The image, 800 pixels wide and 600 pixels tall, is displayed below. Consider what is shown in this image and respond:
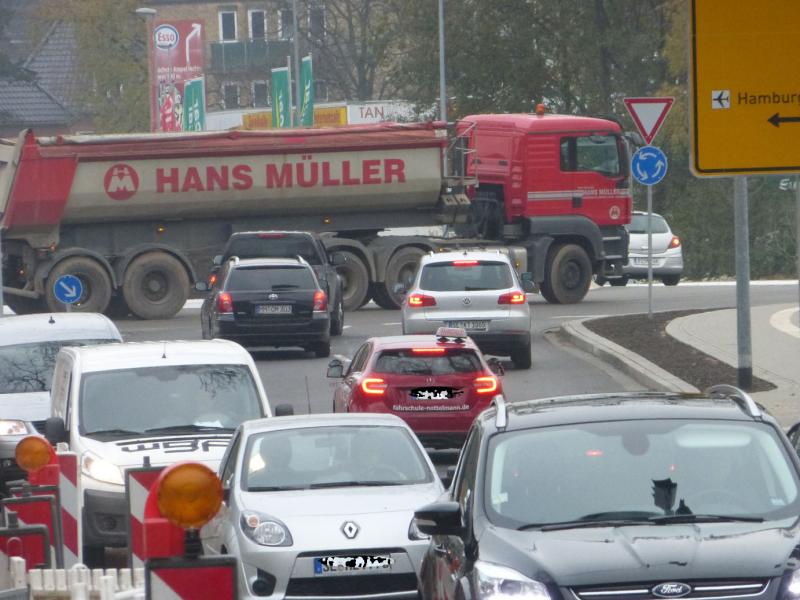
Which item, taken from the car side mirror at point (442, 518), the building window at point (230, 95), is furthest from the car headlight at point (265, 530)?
the building window at point (230, 95)

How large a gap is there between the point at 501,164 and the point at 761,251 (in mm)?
14630

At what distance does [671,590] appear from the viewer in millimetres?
6207

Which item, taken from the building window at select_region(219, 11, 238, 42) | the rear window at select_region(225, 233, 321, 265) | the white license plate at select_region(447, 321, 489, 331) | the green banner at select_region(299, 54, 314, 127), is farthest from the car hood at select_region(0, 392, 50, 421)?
the building window at select_region(219, 11, 238, 42)

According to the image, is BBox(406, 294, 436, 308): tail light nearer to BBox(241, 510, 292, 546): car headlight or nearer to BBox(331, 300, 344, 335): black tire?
BBox(331, 300, 344, 335): black tire

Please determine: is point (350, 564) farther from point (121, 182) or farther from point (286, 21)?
point (286, 21)

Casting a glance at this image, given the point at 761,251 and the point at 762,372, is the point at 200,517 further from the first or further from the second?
the point at 761,251

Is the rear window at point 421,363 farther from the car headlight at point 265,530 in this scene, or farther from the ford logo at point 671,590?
the ford logo at point 671,590

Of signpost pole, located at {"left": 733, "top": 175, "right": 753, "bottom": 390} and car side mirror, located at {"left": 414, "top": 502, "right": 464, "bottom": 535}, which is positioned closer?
car side mirror, located at {"left": 414, "top": 502, "right": 464, "bottom": 535}

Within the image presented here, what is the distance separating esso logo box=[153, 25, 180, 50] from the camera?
175 ft

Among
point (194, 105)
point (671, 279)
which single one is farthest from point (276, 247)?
point (194, 105)

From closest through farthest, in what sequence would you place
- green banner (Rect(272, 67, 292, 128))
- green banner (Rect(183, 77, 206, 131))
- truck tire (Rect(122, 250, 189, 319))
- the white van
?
the white van → truck tire (Rect(122, 250, 189, 319)) → green banner (Rect(183, 77, 206, 131)) → green banner (Rect(272, 67, 292, 128))

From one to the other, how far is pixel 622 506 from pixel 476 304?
54.5ft

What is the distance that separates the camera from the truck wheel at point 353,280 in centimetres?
3300

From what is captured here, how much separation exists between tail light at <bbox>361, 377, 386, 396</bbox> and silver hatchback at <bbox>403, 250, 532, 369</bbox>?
7.21m
